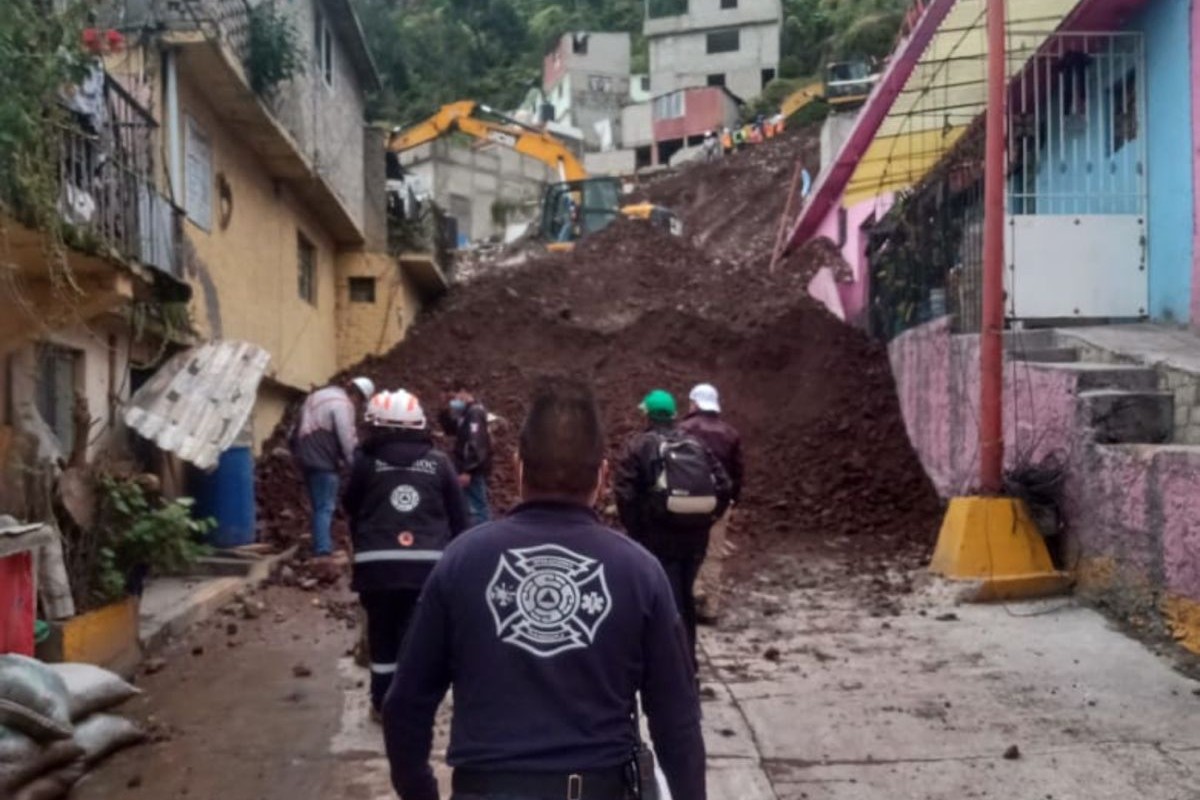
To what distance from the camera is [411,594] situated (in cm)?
587

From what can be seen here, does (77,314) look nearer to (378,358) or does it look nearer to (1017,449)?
(1017,449)

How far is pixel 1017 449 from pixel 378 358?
12.1 meters

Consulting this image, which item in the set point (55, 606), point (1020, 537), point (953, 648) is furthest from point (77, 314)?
point (1020, 537)

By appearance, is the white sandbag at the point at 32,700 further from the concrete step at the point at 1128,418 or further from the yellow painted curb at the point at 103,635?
the concrete step at the point at 1128,418

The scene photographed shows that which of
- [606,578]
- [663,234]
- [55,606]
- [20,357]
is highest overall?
[663,234]

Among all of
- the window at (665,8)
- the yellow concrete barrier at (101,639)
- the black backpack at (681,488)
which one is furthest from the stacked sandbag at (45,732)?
the window at (665,8)

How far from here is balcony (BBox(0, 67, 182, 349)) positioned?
745 cm

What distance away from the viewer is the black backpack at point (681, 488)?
262 inches

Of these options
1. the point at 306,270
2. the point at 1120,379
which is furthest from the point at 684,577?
the point at 306,270

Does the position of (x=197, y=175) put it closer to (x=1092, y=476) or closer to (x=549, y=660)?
(x=1092, y=476)

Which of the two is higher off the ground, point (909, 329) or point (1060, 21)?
point (1060, 21)

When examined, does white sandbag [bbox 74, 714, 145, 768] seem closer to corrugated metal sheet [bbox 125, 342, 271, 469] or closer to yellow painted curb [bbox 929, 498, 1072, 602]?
corrugated metal sheet [bbox 125, 342, 271, 469]

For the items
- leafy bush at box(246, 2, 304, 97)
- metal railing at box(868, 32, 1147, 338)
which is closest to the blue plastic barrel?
leafy bush at box(246, 2, 304, 97)

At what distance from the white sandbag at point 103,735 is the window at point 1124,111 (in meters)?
9.73
